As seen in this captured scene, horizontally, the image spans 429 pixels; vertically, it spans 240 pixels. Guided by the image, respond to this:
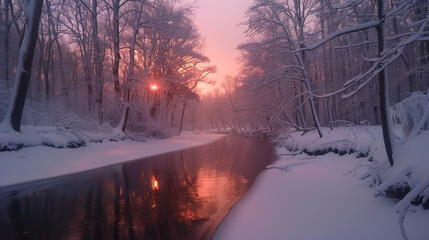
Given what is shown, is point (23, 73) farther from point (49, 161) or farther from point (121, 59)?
point (121, 59)

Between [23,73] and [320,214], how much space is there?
13.1m

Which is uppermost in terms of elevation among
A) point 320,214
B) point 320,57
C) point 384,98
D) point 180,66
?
point 180,66

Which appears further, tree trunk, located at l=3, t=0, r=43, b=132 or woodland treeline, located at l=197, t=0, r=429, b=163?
tree trunk, located at l=3, t=0, r=43, b=132

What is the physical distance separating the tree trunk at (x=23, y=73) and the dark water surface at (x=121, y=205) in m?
4.37

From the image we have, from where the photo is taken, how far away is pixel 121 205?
618 centimetres

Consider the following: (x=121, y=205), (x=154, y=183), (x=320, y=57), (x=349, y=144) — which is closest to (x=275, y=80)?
(x=349, y=144)

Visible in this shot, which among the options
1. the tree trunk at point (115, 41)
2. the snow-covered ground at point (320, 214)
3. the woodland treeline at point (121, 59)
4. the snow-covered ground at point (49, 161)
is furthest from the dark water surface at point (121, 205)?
the tree trunk at point (115, 41)

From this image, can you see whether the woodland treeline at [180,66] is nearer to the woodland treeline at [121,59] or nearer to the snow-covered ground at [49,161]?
the woodland treeline at [121,59]

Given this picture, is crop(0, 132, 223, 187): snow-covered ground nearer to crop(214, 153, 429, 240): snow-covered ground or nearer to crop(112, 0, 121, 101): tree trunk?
crop(214, 153, 429, 240): snow-covered ground

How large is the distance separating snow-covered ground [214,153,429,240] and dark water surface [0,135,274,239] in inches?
22.8

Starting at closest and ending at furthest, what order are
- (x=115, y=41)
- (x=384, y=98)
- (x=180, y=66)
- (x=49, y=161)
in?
(x=384, y=98)
(x=49, y=161)
(x=115, y=41)
(x=180, y=66)

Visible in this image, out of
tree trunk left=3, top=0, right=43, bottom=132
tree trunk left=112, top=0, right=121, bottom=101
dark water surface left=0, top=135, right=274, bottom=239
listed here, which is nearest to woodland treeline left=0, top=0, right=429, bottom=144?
tree trunk left=112, top=0, right=121, bottom=101

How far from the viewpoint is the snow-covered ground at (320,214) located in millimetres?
3783

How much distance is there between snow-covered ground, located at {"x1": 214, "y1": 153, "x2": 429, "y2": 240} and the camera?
3.78 m
